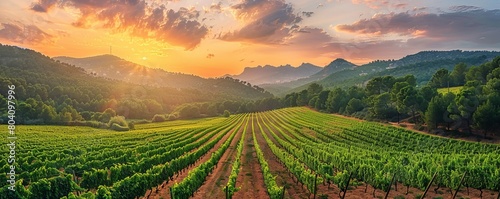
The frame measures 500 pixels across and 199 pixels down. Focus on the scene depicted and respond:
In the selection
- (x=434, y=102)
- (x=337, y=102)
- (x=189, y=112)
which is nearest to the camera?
(x=434, y=102)

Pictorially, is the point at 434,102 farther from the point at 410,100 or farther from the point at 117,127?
the point at 117,127

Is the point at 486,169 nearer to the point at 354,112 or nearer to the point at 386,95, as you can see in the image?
the point at 386,95

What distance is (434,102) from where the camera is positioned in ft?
235

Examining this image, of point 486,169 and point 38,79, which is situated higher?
point 38,79

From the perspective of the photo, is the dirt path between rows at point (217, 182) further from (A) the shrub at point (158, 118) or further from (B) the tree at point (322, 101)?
(A) the shrub at point (158, 118)

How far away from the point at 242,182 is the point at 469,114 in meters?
57.9

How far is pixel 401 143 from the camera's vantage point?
187 feet

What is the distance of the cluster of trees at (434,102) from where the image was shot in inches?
2562

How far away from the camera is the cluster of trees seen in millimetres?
65062

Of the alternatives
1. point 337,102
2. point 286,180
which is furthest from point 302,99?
point 286,180

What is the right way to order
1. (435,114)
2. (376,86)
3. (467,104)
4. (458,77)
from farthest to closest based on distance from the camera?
(458,77) < (376,86) < (435,114) < (467,104)

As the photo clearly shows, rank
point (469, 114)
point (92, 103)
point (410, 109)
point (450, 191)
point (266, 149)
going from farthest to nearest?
point (92, 103), point (410, 109), point (469, 114), point (266, 149), point (450, 191)

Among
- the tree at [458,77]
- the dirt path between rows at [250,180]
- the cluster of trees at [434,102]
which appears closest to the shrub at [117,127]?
the cluster of trees at [434,102]

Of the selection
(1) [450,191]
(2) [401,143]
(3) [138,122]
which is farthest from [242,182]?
(3) [138,122]
